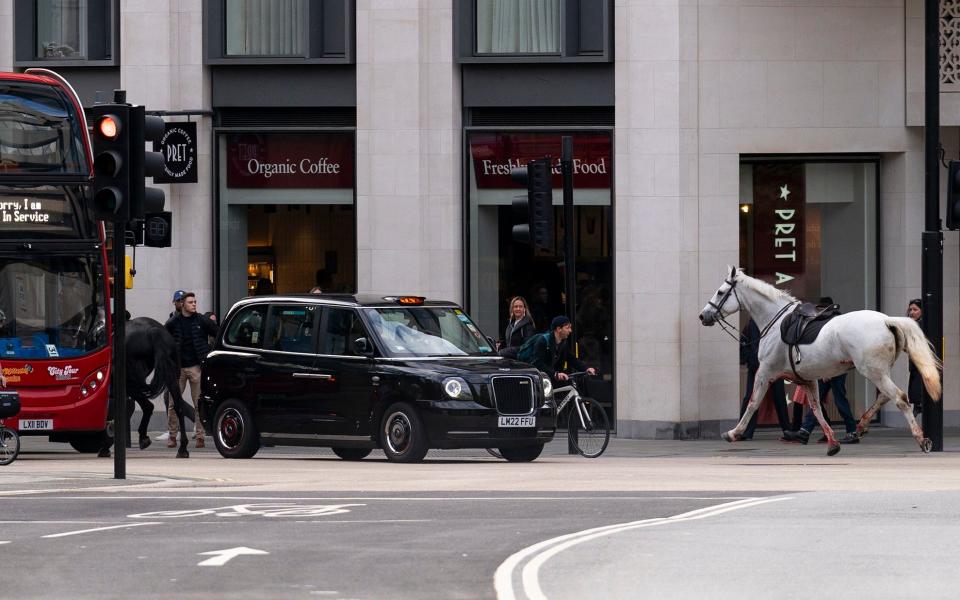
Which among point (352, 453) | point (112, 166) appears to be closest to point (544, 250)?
point (352, 453)

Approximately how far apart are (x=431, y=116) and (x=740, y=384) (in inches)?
226

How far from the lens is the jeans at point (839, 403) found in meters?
23.8

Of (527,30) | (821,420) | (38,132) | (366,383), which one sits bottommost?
(821,420)

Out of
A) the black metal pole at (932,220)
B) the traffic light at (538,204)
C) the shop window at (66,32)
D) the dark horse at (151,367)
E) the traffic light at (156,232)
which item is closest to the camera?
the black metal pole at (932,220)

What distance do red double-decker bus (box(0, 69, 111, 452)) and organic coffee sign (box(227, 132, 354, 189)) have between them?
5.54 m

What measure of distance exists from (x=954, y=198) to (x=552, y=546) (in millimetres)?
10929

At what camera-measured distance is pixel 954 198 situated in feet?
67.9

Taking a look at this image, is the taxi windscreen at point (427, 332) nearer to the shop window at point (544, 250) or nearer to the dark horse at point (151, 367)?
the dark horse at point (151, 367)

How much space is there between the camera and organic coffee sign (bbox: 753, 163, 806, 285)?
26.0 meters

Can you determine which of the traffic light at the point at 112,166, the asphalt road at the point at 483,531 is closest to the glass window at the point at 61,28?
the asphalt road at the point at 483,531

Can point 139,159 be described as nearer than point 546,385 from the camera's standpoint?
Yes

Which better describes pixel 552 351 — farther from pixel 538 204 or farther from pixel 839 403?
pixel 839 403

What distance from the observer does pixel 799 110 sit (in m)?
25.8

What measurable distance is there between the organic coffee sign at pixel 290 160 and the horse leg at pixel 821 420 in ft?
26.3
